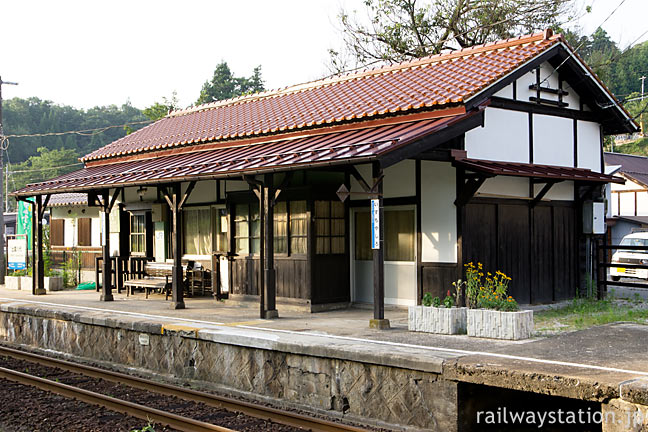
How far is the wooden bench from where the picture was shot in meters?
15.4

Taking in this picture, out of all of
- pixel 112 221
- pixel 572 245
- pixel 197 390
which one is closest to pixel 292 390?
pixel 197 390

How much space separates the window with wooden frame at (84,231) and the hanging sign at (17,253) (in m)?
1.76

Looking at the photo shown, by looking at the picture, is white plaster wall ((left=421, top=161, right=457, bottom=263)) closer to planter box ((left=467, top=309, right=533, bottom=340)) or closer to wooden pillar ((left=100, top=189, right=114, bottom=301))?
planter box ((left=467, top=309, right=533, bottom=340))

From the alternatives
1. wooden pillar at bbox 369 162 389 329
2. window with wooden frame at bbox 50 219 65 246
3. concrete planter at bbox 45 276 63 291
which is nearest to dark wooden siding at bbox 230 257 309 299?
wooden pillar at bbox 369 162 389 329

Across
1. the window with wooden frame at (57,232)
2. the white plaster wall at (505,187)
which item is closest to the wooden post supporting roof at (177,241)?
the white plaster wall at (505,187)

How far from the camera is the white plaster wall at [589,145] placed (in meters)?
14.1

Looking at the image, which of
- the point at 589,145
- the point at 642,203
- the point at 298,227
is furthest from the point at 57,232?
the point at 642,203

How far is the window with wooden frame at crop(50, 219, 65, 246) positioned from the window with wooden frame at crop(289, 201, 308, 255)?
11584 mm

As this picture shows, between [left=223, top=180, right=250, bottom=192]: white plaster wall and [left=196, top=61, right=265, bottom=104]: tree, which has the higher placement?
[left=196, top=61, right=265, bottom=104]: tree

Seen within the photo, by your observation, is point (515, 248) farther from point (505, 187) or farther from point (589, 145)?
point (589, 145)

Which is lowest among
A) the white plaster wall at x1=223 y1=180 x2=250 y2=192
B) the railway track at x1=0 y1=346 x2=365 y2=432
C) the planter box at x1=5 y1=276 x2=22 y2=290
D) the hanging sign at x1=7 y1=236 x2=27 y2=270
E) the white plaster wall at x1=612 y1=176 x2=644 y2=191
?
the railway track at x1=0 y1=346 x2=365 y2=432

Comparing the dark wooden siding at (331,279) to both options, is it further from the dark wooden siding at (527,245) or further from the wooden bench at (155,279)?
the wooden bench at (155,279)

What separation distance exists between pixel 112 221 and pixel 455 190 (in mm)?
10713

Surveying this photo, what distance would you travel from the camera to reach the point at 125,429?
7723 millimetres
